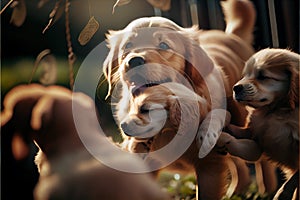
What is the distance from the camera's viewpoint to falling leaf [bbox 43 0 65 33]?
0.89 metres

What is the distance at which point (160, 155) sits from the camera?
889 millimetres

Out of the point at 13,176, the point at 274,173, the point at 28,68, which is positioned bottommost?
the point at 274,173

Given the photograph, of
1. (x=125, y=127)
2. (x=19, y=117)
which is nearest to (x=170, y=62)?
(x=125, y=127)

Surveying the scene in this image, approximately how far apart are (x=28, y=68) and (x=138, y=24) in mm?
188

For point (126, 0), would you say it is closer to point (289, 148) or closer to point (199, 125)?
point (199, 125)

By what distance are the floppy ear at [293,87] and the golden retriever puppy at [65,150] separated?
270mm

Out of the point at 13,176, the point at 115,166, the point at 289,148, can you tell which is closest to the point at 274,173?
the point at 289,148

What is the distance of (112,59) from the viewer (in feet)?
2.90

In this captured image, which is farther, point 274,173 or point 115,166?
point 274,173

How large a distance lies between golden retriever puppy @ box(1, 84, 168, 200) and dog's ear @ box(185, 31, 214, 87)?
0.17 meters

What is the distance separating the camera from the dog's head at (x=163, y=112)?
86 centimetres

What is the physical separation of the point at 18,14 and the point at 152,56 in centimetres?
23

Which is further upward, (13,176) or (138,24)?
(138,24)

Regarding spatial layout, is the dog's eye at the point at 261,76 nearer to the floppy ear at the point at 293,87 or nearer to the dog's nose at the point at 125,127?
the floppy ear at the point at 293,87
